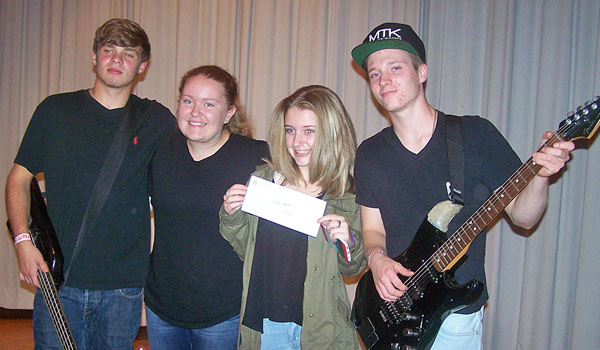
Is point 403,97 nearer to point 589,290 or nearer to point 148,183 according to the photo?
point 148,183

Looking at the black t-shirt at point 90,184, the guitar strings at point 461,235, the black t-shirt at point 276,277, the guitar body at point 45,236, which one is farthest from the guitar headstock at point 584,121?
the guitar body at point 45,236

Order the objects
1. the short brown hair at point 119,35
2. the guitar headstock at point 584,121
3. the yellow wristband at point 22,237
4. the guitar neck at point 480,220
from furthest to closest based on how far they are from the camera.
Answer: the short brown hair at point 119,35 < the yellow wristband at point 22,237 < the guitar neck at point 480,220 < the guitar headstock at point 584,121

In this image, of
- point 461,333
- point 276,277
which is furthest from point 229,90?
point 461,333

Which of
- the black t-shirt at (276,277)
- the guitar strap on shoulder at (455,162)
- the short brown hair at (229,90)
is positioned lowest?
the black t-shirt at (276,277)

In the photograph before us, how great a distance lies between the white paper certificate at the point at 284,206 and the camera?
84.4 inches

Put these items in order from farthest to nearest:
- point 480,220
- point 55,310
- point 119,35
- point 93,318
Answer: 1. point 119,35
2. point 93,318
3. point 55,310
4. point 480,220

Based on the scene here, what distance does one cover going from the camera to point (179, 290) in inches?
93.0

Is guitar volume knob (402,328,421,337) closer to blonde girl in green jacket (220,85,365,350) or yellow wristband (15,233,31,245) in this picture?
blonde girl in green jacket (220,85,365,350)

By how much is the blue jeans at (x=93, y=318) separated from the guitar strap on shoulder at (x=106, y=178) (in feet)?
0.49

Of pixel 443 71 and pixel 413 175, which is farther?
pixel 443 71

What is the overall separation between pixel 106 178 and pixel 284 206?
3.53 feet

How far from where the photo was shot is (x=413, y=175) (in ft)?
7.36

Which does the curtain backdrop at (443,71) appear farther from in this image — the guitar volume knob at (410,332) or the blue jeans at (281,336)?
the blue jeans at (281,336)

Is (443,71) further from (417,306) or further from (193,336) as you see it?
(193,336)
